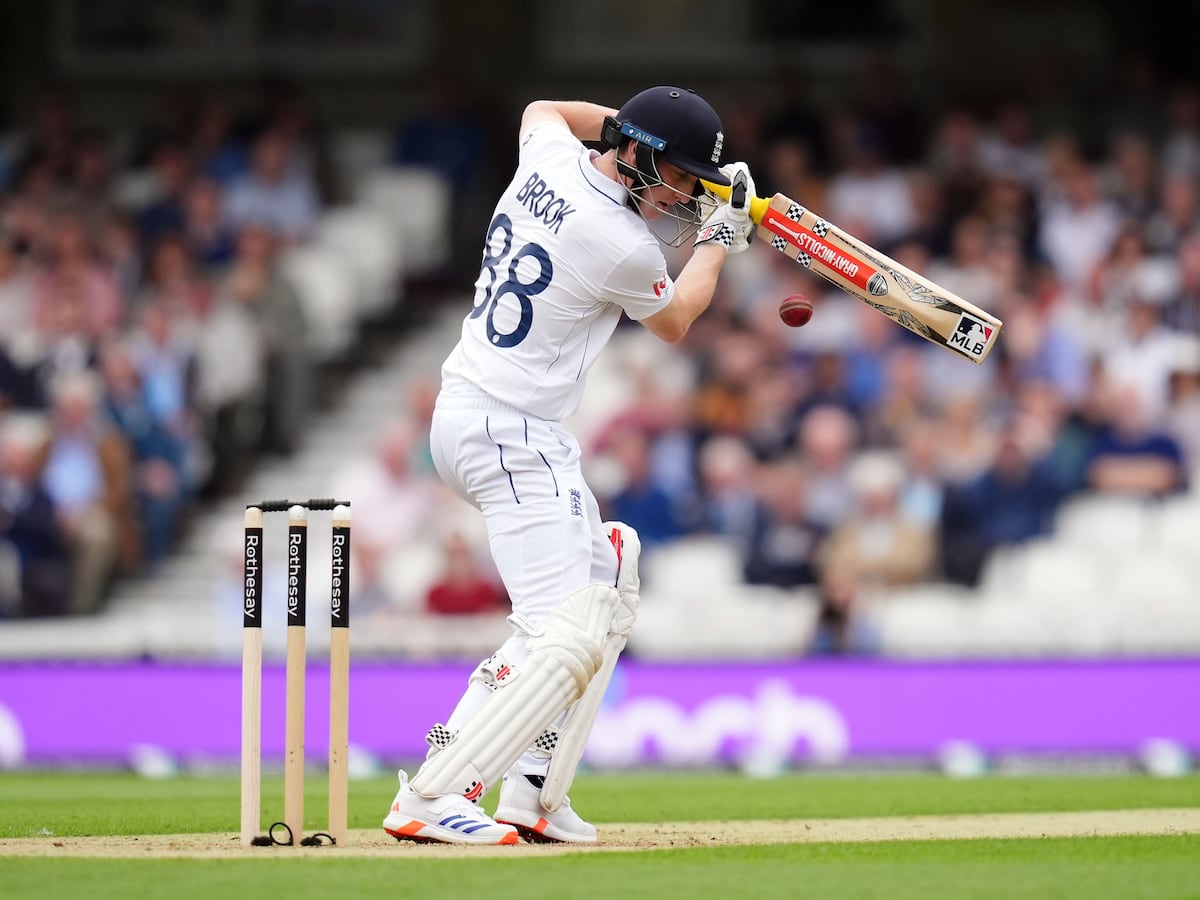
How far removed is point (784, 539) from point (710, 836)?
5.28m

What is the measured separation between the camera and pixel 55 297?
532 inches

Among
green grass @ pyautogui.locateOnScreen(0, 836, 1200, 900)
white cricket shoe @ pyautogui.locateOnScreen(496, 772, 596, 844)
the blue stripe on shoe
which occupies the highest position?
white cricket shoe @ pyautogui.locateOnScreen(496, 772, 596, 844)

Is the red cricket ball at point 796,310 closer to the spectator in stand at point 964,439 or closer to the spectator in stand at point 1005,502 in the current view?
the spectator in stand at point 1005,502

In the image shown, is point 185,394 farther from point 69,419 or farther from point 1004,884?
point 1004,884

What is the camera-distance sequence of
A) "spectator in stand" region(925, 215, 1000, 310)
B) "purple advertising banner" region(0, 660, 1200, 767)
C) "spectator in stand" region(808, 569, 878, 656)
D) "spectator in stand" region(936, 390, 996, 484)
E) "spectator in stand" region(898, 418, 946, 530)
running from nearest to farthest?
"purple advertising banner" region(0, 660, 1200, 767), "spectator in stand" region(808, 569, 878, 656), "spectator in stand" region(898, 418, 946, 530), "spectator in stand" region(936, 390, 996, 484), "spectator in stand" region(925, 215, 1000, 310)

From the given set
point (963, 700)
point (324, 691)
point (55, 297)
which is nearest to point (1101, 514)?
point (963, 700)

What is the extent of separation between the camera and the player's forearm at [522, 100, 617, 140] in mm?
6195

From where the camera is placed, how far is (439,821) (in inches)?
217

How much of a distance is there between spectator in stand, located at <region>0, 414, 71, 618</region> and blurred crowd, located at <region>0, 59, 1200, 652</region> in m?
0.01

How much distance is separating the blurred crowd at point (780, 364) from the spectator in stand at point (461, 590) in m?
0.02

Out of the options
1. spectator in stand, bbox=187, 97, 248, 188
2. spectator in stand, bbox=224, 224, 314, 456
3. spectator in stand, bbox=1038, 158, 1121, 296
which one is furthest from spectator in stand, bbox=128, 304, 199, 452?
spectator in stand, bbox=1038, 158, 1121, 296

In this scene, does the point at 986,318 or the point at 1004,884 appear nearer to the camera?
the point at 1004,884

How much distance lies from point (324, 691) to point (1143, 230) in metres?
5.94

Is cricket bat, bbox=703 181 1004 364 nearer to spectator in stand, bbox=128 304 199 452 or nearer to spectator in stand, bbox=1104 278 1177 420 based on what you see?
spectator in stand, bbox=1104 278 1177 420
